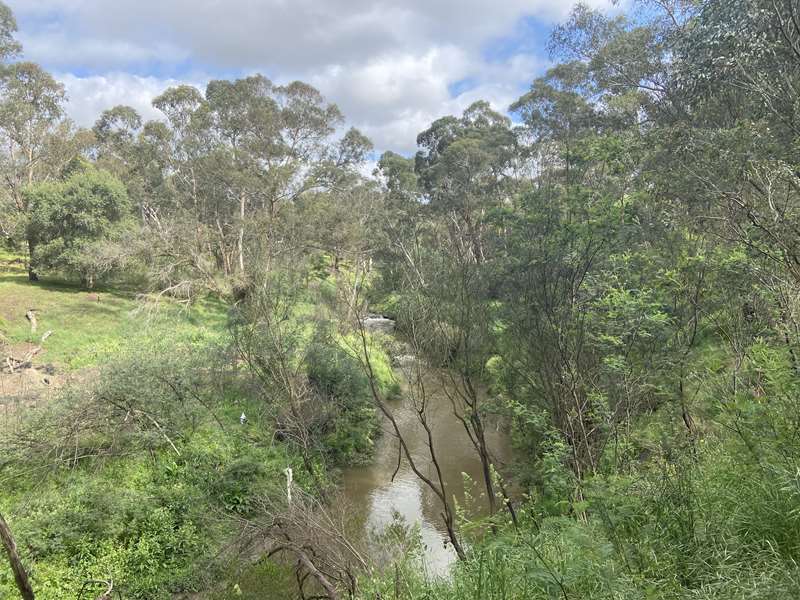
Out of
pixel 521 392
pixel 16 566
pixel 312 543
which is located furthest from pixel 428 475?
pixel 16 566

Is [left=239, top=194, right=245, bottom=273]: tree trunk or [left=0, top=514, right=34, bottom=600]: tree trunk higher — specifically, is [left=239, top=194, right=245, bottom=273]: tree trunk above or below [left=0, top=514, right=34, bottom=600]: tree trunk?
above

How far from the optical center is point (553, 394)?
8312 millimetres

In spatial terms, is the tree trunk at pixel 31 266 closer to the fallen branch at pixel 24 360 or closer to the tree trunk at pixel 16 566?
the fallen branch at pixel 24 360

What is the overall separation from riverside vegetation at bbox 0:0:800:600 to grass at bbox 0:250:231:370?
0.48 ft

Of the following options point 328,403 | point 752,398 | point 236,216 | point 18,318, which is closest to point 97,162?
point 236,216

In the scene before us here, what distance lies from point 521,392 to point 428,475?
380 cm

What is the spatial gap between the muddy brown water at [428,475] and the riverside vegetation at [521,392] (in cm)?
19

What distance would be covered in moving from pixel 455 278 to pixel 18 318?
16498mm

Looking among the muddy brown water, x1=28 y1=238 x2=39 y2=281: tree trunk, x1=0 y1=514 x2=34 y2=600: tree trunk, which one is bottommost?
the muddy brown water

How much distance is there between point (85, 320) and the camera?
740 inches

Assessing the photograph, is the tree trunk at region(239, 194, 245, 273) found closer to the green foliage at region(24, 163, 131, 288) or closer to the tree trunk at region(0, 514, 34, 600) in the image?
the green foliage at region(24, 163, 131, 288)

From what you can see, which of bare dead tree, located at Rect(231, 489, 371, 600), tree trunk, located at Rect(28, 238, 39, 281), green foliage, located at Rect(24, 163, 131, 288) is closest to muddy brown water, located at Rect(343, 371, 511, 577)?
bare dead tree, located at Rect(231, 489, 371, 600)

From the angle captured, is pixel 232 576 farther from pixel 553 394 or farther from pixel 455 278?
pixel 455 278

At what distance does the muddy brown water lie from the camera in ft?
34.9
